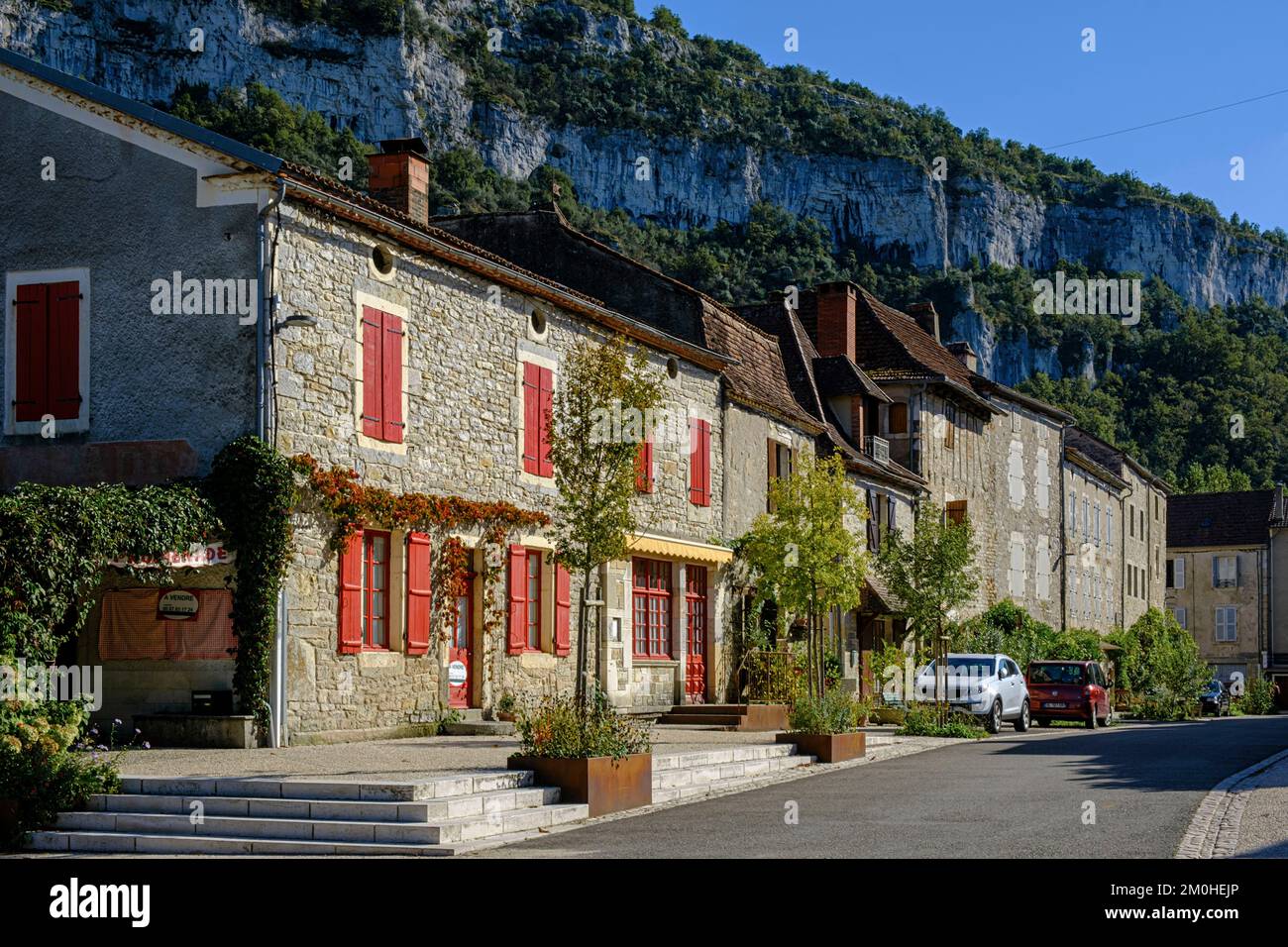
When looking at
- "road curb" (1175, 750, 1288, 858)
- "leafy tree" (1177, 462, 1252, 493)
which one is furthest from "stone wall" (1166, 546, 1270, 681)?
"road curb" (1175, 750, 1288, 858)

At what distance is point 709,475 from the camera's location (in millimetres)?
26844

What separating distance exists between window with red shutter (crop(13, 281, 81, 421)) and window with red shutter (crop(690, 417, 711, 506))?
11107 millimetres

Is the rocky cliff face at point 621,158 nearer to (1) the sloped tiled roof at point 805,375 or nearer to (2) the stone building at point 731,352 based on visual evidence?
(1) the sloped tiled roof at point 805,375

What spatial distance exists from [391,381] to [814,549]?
736 centimetres

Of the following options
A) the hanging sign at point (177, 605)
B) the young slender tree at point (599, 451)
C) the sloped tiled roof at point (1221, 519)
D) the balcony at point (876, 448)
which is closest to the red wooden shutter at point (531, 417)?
the hanging sign at point (177, 605)

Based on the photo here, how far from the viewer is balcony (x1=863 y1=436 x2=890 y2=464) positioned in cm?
3638

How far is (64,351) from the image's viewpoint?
17844mm

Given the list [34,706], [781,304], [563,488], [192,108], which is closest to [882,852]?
[563,488]

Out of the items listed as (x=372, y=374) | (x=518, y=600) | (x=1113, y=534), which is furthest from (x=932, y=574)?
(x=1113, y=534)

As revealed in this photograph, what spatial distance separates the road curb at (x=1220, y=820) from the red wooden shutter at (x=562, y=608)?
30.4 ft

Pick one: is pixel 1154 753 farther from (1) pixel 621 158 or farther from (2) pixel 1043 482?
(1) pixel 621 158

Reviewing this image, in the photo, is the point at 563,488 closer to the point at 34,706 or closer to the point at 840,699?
the point at 34,706

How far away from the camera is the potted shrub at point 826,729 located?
19500mm
